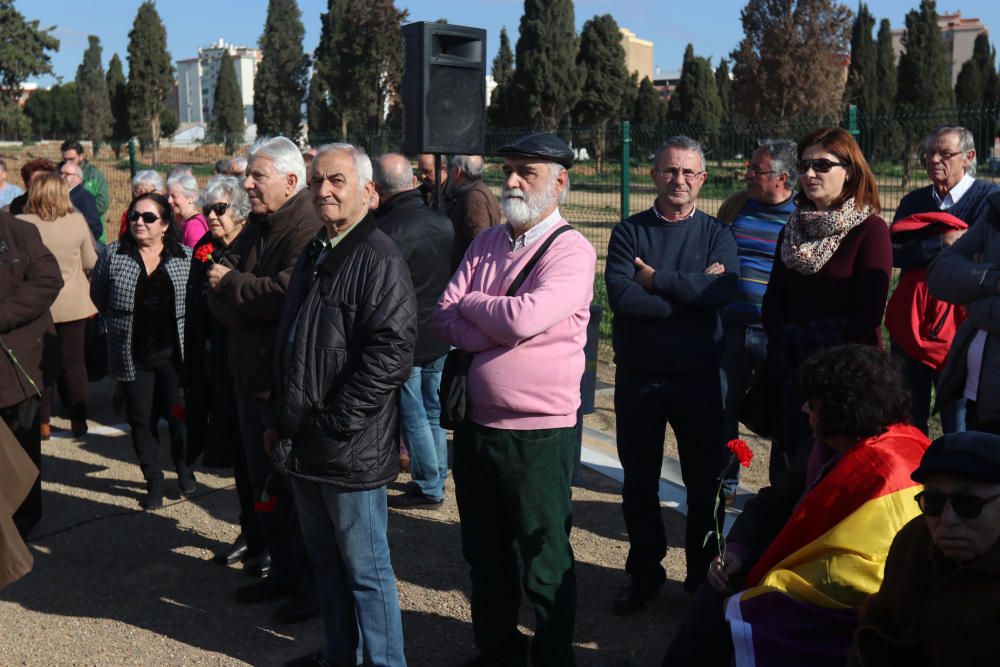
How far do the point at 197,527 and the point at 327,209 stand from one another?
264cm

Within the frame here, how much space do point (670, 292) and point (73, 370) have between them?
4.81 meters

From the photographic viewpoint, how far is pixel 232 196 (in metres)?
4.85

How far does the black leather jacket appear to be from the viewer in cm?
334

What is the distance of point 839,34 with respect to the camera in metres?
35.2

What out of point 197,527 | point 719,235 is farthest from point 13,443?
point 719,235

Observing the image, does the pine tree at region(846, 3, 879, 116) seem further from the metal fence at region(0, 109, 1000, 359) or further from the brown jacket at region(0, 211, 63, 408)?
the brown jacket at region(0, 211, 63, 408)

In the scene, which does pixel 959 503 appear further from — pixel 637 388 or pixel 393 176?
pixel 393 176

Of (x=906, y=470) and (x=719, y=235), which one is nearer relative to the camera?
(x=906, y=470)

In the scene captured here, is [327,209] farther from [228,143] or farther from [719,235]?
[228,143]

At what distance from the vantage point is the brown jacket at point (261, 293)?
4.08 m

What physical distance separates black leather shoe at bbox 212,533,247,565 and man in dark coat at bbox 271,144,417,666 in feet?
4.70

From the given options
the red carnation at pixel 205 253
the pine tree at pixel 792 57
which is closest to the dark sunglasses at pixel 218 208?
the red carnation at pixel 205 253

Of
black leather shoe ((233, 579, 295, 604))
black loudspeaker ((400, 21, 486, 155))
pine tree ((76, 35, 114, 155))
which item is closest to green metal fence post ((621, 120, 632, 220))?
black loudspeaker ((400, 21, 486, 155))

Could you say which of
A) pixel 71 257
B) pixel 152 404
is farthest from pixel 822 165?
pixel 71 257
